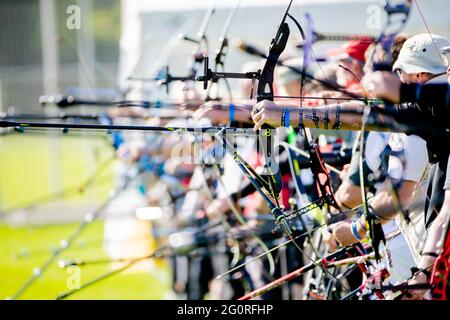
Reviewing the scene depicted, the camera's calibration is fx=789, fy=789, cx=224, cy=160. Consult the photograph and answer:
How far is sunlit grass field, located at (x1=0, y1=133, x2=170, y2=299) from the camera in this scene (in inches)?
303

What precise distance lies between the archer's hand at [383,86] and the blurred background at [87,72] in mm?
2239

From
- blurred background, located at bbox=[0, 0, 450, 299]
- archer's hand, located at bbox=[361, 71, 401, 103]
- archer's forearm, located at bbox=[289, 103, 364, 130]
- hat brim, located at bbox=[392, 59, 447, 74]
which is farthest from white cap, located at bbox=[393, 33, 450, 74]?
blurred background, located at bbox=[0, 0, 450, 299]

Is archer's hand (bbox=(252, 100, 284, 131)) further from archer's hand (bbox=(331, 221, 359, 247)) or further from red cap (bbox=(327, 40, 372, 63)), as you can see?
red cap (bbox=(327, 40, 372, 63))

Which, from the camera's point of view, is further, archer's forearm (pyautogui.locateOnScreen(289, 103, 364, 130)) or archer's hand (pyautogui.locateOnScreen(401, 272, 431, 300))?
archer's forearm (pyautogui.locateOnScreen(289, 103, 364, 130))

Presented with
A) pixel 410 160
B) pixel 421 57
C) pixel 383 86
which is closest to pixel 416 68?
pixel 421 57

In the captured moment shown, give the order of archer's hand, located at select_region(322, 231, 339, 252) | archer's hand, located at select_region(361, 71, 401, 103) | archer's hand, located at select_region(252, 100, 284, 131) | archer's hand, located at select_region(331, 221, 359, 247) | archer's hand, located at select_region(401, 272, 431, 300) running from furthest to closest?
archer's hand, located at select_region(322, 231, 339, 252) → archer's hand, located at select_region(331, 221, 359, 247) → archer's hand, located at select_region(252, 100, 284, 131) → archer's hand, located at select_region(401, 272, 431, 300) → archer's hand, located at select_region(361, 71, 401, 103)

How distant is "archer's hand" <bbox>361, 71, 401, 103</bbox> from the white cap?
57 centimetres

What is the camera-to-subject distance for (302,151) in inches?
173

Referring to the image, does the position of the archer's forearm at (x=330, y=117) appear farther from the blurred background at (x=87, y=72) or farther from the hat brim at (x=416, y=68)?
the blurred background at (x=87, y=72)

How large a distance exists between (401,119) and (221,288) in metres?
3.45

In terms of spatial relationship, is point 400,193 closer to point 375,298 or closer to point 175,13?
point 375,298

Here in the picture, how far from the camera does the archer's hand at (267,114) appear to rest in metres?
3.18

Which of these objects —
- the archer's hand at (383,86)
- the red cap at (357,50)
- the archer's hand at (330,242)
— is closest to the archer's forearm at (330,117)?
the archer's hand at (383,86)

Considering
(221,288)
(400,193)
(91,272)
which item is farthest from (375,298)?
(91,272)
